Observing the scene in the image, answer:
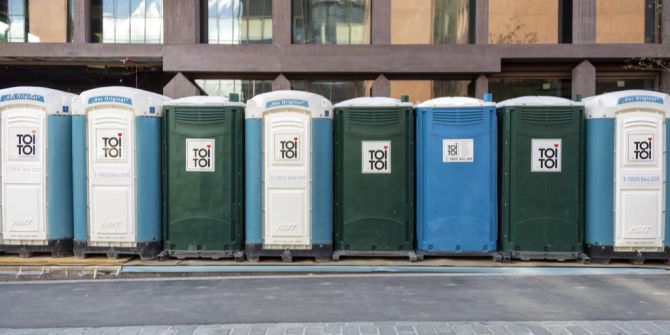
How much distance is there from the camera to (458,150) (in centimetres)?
773

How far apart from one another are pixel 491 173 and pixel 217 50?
10.3 m

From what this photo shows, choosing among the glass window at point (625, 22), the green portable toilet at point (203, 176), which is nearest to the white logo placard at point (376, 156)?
the green portable toilet at point (203, 176)

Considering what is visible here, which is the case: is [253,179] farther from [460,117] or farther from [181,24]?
[181,24]

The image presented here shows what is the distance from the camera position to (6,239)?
794 cm

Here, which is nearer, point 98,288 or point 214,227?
point 98,288

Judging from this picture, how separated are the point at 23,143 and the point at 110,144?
1231mm

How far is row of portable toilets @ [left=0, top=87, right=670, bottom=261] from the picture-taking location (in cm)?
766

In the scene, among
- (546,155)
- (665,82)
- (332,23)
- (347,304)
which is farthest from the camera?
(332,23)

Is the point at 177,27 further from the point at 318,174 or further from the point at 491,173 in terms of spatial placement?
the point at 491,173

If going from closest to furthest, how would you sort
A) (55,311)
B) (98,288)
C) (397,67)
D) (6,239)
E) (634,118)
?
(55,311), (98,288), (634,118), (6,239), (397,67)

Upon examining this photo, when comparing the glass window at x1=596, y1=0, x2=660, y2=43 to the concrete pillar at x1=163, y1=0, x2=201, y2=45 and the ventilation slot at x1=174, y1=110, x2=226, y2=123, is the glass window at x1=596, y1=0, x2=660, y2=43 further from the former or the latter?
the ventilation slot at x1=174, y1=110, x2=226, y2=123

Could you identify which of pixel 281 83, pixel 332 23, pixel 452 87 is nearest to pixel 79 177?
pixel 281 83

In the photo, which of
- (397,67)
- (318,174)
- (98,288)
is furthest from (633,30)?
(98,288)

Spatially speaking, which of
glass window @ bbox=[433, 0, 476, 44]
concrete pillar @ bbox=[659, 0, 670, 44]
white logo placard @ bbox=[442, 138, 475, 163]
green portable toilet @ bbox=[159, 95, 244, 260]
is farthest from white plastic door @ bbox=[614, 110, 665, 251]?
glass window @ bbox=[433, 0, 476, 44]
